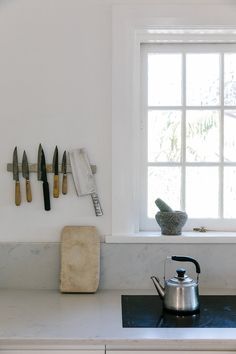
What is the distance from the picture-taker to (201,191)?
2.43m

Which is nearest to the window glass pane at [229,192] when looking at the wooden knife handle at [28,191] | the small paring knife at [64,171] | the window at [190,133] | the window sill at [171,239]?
the window at [190,133]

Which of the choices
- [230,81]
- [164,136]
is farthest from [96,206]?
→ [230,81]

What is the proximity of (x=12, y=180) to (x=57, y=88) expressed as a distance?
466mm

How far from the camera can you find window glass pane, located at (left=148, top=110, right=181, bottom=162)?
243cm

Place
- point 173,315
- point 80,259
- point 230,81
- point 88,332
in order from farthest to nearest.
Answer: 1. point 230,81
2. point 80,259
3. point 173,315
4. point 88,332

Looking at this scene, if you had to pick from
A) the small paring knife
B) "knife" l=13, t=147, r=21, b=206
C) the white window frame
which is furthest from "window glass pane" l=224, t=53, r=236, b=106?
"knife" l=13, t=147, r=21, b=206

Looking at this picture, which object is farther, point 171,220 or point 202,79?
point 202,79

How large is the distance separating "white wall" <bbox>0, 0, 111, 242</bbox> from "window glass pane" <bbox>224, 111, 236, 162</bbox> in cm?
59

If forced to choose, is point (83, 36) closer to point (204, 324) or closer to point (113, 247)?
point (113, 247)

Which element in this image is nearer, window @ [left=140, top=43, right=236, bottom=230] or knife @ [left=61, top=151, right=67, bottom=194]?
knife @ [left=61, top=151, right=67, bottom=194]

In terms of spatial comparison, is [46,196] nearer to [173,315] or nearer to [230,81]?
[173,315]

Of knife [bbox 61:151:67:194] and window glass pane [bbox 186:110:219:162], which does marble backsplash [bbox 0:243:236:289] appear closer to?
knife [bbox 61:151:67:194]

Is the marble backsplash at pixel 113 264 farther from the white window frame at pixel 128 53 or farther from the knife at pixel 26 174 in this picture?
the knife at pixel 26 174

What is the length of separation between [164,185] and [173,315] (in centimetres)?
74
